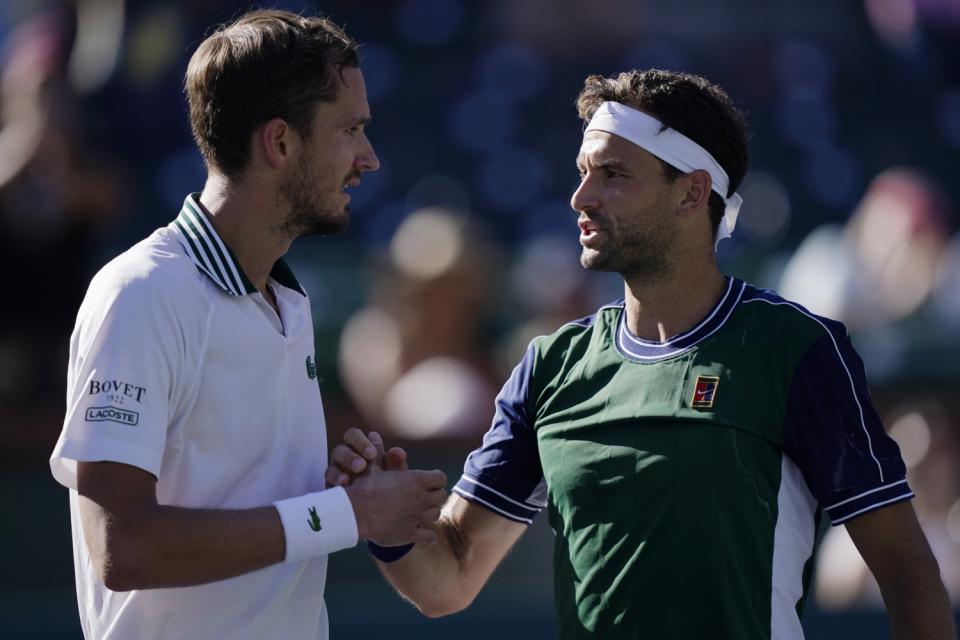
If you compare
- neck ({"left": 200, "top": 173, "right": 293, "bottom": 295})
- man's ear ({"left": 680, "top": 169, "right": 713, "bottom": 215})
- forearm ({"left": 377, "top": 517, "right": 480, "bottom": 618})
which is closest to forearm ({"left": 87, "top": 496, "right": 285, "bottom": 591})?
neck ({"left": 200, "top": 173, "right": 293, "bottom": 295})

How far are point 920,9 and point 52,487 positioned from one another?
523cm

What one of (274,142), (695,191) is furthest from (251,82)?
(695,191)

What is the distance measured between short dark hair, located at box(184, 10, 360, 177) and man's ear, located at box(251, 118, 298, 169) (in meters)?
0.01

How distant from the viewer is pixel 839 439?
266 cm

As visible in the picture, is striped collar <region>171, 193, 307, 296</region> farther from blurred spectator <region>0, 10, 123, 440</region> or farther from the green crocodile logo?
blurred spectator <region>0, 10, 123, 440</region>

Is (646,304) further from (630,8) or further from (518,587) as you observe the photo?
(630,8)

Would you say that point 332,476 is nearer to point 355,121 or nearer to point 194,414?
point 194,414

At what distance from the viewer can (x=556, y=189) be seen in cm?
758

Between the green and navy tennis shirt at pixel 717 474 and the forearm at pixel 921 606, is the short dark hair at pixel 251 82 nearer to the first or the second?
the green and navy tennis shirt at pixel 717 474

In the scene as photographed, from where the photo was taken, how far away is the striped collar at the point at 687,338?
2.87 metres

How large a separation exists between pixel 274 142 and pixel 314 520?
73 centimetres

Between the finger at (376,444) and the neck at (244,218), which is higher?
the neck at (244,218)

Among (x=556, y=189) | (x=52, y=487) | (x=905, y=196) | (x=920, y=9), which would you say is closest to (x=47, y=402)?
(x=52, y=487)

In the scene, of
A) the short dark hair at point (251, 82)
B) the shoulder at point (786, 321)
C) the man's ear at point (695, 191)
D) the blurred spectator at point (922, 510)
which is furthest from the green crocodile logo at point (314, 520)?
the blurred spectator at point (922, 510)
